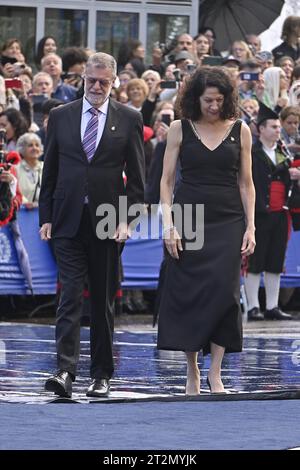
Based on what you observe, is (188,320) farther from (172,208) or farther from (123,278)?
(123,278)

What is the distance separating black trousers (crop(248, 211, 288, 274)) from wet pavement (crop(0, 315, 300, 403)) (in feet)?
4.93

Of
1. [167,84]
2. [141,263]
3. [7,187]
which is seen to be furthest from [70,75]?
[7,187]

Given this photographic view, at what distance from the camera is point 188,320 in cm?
984

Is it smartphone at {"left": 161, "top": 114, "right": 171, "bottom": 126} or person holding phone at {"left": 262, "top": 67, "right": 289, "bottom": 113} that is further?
person holding phone at {"left": 262, "top": 67, "right": 289, "bottom": 113}

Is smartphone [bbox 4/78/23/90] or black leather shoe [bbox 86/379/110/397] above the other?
smartphone [bbox 4/78/23/90]

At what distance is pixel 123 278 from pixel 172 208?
282 inches

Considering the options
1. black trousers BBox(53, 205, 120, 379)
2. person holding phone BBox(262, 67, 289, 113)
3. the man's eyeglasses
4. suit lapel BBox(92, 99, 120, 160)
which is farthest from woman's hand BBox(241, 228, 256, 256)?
person holding phone BBox(262, 67, 289, 113)

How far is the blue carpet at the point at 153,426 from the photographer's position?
7.19 meters

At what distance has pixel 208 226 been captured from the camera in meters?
9.82

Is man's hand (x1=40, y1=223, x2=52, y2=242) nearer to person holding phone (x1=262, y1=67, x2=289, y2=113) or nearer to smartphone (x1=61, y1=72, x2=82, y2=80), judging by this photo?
smartphone (x1=61, y1=72, x2=82, y2=80)

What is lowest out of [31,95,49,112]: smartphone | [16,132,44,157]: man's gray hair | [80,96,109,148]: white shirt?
[16,132,44,157]: man's gray hair

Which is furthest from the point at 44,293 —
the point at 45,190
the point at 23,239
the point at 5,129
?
the point at 45,190

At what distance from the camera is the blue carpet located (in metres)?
7.19

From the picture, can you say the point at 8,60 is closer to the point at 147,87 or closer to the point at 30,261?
the point at 147,87
